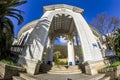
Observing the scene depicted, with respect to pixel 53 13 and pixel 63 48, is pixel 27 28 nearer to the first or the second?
pixel 53 13

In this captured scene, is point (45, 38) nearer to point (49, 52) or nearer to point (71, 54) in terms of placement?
point (49, 52)

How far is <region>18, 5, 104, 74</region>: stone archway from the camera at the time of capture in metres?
16.3

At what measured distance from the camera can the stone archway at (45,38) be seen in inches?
643

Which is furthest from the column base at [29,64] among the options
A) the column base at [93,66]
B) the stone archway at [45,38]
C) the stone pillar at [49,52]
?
the stone pillar at [49,52]

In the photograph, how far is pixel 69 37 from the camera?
29.1 meters

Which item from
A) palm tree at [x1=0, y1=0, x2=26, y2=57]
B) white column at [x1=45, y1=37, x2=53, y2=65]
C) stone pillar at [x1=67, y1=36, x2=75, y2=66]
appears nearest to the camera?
palm tree at [x1=0, y1=0, x2=26, y2=57]

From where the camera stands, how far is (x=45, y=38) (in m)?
18.7

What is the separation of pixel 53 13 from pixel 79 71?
7.46 m

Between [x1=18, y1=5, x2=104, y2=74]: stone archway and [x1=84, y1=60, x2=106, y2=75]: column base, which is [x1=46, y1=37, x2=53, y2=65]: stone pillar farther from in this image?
[x1=84, y1=60, x2=106, y2=75]: column base

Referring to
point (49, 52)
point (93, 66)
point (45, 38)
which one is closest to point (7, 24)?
point (45, 38)

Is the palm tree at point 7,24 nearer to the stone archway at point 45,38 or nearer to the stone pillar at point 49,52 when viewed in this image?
the stone archway at point 45,38

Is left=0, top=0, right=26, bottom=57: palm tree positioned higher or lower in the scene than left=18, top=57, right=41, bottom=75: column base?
higher

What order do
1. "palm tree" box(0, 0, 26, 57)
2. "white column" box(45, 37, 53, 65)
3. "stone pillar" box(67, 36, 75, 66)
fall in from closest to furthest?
"palm tree" box(0, 0, 26, 57), "stone pillar" box(67, 36, 75, 66), "white column" box(45, 37, 53, 65)

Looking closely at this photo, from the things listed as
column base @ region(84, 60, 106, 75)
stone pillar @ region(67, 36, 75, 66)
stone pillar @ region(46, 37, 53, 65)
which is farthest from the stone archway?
stone pillar @ region(46, 37, 53, 65)
